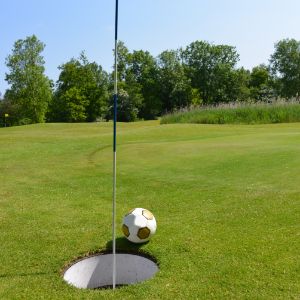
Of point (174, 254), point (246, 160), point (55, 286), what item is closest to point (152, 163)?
point (246, 160)

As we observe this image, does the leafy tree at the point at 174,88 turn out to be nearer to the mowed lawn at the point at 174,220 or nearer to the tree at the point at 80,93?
the tree at the point at 80,93

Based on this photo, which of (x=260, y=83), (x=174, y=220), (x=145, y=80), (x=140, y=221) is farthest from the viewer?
(x=260, y=83)

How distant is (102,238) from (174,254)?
124 centimetres

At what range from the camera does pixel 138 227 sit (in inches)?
226

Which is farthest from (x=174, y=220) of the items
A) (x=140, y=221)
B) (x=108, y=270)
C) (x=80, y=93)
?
(x=80, y=93)

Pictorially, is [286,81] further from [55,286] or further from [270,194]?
[55,286]

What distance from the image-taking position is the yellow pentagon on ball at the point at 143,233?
5.73 meters

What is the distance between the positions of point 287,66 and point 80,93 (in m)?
35.8

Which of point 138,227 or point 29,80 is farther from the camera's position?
point 29,80

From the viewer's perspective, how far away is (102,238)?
608cm

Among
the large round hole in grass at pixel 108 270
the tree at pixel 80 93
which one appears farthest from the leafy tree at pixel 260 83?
the large round hole in grass at pixel 108 270

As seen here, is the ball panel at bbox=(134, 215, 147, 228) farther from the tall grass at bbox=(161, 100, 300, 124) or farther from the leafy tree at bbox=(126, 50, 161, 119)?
the leafy tree at bbox=(126, 50, 161, 119)

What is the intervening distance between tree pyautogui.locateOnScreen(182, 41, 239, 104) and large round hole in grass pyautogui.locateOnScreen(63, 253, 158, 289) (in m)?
63.1

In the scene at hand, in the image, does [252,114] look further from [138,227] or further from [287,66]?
[287,66]
